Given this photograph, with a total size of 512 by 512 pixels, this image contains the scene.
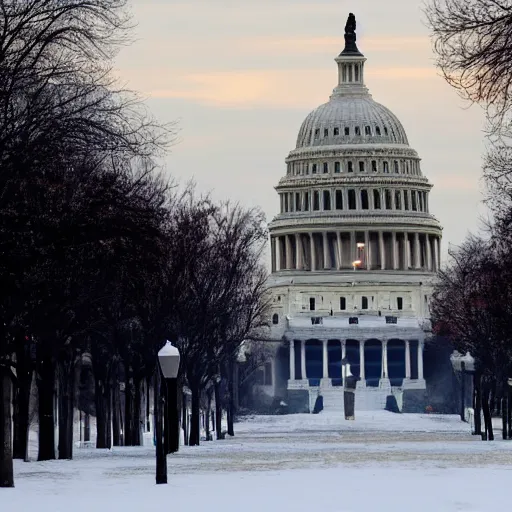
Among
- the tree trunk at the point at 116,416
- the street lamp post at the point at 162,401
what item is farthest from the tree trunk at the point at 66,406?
the tree trunk at the point at 116,416

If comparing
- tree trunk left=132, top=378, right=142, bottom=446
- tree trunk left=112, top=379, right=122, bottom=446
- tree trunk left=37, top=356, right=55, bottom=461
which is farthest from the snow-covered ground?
tree trunk left=112, top=379, right=122, bottom=446

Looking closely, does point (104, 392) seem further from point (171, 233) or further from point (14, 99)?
point (14, 99)

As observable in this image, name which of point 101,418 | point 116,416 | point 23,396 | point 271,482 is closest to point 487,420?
point 116,416

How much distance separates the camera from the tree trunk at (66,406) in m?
63.8

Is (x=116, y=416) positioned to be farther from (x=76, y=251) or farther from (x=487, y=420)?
(x=76, y=251)

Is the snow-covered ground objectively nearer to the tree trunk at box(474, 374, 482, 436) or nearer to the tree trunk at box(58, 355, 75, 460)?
the tree trunk at box(58, 355, 75, 460)

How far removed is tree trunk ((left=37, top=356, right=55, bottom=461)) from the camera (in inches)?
2373

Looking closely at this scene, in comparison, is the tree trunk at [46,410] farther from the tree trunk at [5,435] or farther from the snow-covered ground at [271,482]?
the tree trunk at [5,435]

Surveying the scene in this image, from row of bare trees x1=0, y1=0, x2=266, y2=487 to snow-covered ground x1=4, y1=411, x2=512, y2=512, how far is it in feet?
8.09

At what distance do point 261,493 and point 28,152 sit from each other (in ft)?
28.2

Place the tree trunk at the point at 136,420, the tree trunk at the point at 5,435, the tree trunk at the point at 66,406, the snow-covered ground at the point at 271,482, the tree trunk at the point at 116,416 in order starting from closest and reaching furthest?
the snow-covered ground at the point at 271,482
the tree trunk at the point at 5,435
the tree trunk at the point at 66,406
the tree trunk at the point at 136,420
the tree trunk at the point at 116,416

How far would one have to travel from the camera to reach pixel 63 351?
6475 cm

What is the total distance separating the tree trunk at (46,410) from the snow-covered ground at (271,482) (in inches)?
36.5

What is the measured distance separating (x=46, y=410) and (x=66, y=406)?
770cm
